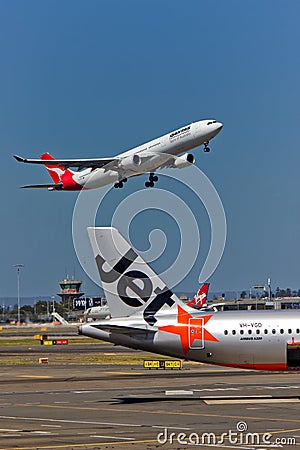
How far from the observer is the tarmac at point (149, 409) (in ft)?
95.3

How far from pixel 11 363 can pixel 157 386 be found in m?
26.4

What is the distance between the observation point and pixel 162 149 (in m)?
84.7

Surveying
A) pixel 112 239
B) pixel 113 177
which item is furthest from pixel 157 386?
pixel 113 177

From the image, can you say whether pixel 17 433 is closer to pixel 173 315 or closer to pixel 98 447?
pixel 98 447

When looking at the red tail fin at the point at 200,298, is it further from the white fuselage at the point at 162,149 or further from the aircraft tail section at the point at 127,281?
the aircraft tail section at the point at 127,281

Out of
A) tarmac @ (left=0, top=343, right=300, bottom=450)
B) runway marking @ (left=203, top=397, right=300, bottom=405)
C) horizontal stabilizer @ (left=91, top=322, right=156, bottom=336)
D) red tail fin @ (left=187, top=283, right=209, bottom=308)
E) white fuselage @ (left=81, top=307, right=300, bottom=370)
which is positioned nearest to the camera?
tarmac @ (left=0, top=343, right=300, bottom=450)

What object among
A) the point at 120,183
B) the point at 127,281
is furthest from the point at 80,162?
the point at 127,281

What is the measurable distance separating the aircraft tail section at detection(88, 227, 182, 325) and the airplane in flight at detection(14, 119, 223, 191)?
4132cm

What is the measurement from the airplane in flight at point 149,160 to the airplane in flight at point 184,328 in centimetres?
4183

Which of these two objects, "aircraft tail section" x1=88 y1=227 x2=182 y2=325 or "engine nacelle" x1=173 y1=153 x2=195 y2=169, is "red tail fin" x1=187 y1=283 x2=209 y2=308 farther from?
"aircraft tail section" x1=88 y1=227 x2=182 y2=325

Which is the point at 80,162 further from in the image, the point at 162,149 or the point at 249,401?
the point at 249,401

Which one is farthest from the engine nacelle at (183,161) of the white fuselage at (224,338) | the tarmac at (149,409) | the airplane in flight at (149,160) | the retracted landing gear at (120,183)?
the white fuselage at (224,338)

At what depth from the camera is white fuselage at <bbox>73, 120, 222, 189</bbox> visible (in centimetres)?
8344

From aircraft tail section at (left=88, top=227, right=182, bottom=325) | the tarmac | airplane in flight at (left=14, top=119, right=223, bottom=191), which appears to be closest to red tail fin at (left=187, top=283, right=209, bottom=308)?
airplane in flight at (left=14, top=119, right=223, bottom=191)
